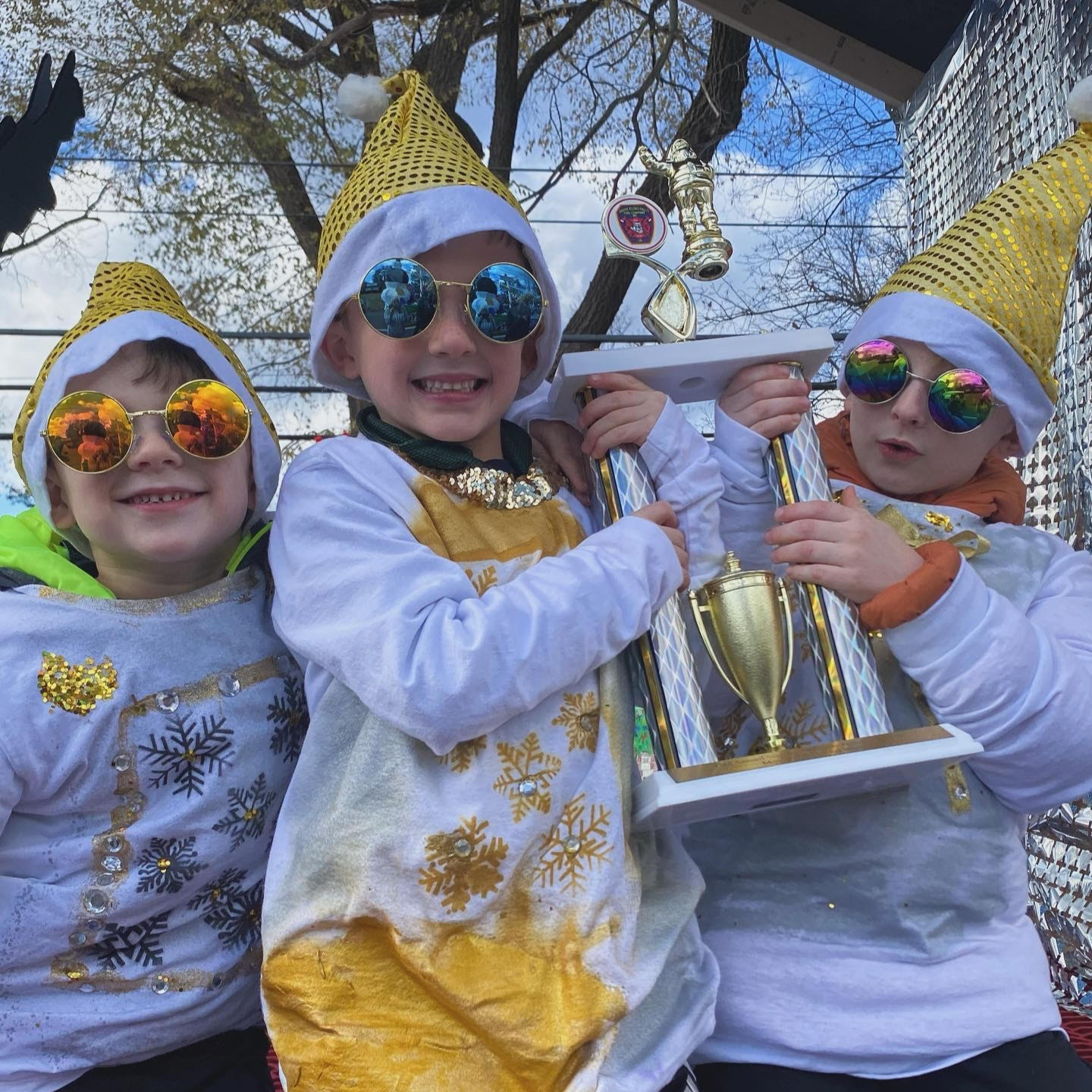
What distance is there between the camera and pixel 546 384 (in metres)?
1.96

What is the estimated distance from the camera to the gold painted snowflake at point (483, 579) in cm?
148

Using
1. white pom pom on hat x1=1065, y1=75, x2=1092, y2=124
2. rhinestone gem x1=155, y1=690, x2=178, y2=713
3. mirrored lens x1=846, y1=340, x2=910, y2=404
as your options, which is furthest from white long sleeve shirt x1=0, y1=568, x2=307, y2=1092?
white pom pom on hat x1=1065, y1=75, x2=1092, y2=124

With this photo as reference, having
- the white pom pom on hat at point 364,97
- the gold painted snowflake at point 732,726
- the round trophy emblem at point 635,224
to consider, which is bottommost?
the gold painted snowflake at point 732,726

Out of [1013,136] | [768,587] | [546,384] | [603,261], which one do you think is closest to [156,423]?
[546,384]

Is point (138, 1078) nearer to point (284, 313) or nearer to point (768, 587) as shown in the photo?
point (768, 587)

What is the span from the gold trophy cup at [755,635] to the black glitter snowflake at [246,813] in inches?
28.7

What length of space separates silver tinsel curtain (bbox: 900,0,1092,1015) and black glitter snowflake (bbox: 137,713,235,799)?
1809 millimetres

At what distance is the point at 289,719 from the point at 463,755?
1.49 ft

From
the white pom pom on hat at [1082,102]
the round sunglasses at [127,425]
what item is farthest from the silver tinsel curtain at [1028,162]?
the round sunglasses at [127,425]

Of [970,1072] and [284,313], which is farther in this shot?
[284,313]

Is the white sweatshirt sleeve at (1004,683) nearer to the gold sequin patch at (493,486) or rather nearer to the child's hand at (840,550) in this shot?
the child's hand at (840,550)

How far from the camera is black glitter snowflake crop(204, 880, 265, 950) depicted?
64.3 inches

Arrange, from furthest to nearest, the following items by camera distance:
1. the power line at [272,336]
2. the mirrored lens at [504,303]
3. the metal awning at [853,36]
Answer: the power line at [272,336], the metal awning at [853,36], the mirrored lens at [504,303]

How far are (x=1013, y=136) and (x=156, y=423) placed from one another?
2177mm
